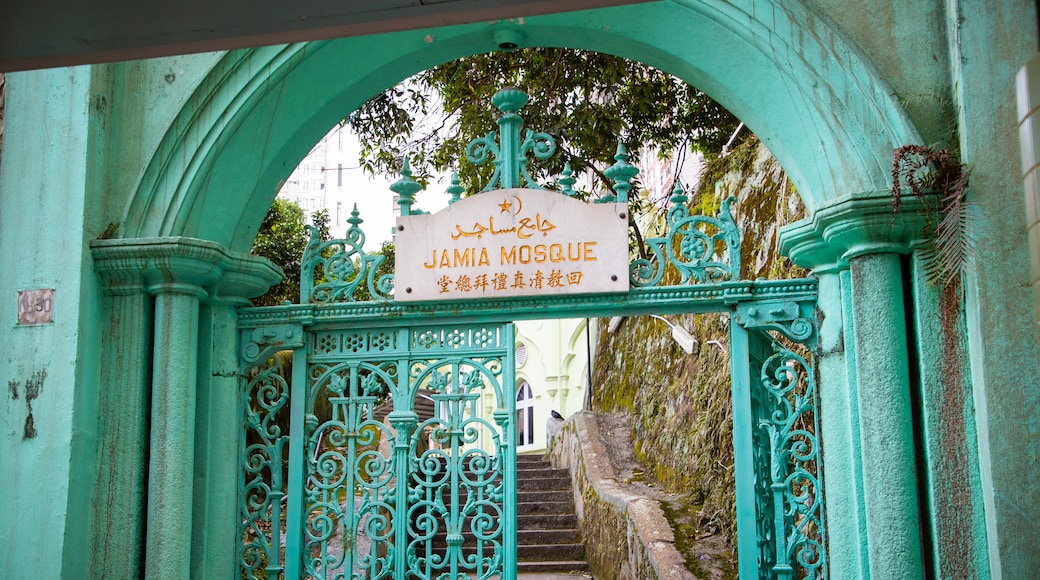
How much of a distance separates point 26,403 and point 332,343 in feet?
4.36

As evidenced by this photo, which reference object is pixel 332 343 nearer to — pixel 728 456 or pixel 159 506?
pixel 159 506

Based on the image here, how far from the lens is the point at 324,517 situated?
5.02m

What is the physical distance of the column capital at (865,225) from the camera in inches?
169

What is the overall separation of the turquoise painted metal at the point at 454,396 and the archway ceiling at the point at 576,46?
1.42 ft

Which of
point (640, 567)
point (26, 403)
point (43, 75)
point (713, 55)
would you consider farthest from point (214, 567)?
point (640, 567)

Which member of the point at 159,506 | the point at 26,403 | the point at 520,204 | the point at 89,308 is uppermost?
the point at 520,204

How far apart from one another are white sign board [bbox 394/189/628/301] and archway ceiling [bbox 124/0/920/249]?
0.76 m

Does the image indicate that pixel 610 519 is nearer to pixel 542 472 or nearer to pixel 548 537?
pixel 548 537

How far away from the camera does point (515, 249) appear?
4922 mm

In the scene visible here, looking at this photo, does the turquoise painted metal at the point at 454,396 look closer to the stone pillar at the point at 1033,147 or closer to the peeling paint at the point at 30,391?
the peeling paint at the point at 30,391

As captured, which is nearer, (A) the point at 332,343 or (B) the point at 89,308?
(B) the point at 89,308

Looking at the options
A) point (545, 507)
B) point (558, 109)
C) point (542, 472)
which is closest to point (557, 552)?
point (545, 507)

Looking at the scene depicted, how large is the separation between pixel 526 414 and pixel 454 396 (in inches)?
647

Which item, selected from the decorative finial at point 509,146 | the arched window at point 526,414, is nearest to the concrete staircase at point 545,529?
the decorative finial at point 509,146
